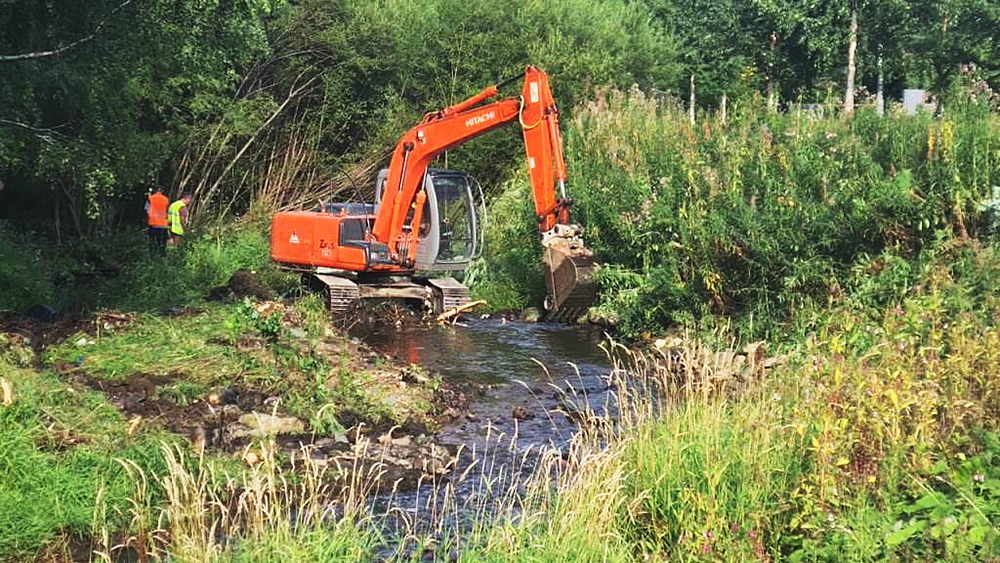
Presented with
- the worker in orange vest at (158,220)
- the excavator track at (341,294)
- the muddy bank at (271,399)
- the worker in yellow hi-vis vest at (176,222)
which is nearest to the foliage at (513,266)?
the excavator track at (341,294)

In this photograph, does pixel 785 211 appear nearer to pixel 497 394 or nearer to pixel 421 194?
pixel 497 394

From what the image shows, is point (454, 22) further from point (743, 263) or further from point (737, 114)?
point (743, 263)

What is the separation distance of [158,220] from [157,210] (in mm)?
214

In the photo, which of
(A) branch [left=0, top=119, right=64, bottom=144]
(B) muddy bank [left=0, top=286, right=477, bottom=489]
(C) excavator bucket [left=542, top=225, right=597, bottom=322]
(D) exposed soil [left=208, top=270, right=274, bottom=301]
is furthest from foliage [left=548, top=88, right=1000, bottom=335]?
(A) branch [left=0, top=119, right=64, bottom=144]

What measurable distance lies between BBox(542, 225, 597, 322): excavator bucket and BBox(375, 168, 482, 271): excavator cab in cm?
118

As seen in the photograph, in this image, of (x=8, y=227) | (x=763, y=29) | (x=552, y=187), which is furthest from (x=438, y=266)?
(x=763, y=29)

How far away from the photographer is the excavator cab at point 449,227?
52.1 ft

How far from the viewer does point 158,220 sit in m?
20.5

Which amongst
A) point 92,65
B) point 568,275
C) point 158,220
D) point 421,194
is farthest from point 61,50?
point 158,220

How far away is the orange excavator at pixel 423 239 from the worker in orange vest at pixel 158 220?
4887 mm

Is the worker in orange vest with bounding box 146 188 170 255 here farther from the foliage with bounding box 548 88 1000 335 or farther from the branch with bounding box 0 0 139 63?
the foliage with bounding box 548 88 1000 335

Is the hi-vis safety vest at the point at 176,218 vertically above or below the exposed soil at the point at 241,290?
above

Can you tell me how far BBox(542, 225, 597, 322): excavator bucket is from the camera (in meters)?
15.5

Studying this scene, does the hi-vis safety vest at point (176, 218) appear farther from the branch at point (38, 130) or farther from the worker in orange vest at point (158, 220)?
the branch at point (38, 130)
